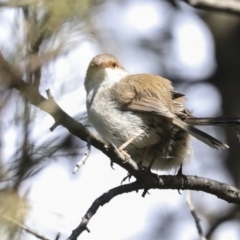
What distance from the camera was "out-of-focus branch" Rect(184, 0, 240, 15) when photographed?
4246 mm

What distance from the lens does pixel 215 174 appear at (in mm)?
8070

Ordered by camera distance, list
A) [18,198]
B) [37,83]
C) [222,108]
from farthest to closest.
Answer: [222,108] → [37,83] → [18,198]

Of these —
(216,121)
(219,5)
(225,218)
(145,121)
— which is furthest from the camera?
(225,218)

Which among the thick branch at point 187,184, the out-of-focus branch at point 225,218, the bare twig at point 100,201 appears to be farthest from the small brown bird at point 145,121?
the out-of-focus branch at point 225,218

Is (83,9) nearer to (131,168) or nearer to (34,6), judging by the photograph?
(34,6)

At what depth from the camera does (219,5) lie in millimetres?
4402

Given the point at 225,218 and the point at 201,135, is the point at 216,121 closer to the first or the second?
the point at 201,135

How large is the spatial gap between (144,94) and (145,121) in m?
0.25

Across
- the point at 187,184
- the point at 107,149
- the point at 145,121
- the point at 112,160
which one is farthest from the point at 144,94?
the point at 107,149

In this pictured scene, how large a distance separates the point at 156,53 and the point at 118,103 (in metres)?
4.27

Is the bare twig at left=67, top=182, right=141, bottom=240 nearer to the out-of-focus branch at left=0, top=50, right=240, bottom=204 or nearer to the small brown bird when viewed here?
the out-of-focus branch at left=0, top=50, right=240, bottom=204

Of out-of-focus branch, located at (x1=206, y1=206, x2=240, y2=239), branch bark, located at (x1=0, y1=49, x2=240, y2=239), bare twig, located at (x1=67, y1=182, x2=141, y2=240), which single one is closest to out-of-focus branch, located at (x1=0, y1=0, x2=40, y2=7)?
branch bark, located at (x1=0, y1=49, x2=240, y2=239)

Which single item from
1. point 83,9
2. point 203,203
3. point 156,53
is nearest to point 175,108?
point 83,9

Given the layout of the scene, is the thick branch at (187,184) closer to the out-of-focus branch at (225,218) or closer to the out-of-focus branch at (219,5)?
the out-of-focus branch at (219,5)
